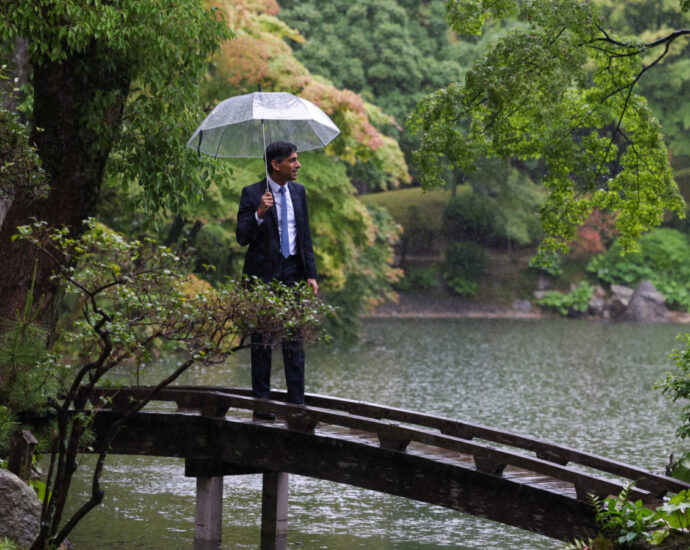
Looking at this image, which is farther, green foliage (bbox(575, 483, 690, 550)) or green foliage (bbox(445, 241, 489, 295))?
green foliage (bbox(445, 241, 489, 295))

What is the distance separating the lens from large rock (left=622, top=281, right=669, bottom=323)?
40594mm

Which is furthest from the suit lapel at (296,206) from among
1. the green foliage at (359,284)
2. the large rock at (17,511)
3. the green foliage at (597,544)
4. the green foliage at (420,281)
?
the green foliage at (420,281)

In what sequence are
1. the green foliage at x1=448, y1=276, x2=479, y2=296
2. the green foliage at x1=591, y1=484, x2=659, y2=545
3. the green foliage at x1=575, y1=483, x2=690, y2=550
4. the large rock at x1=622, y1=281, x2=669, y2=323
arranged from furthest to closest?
the green foliage at x1=448, y1=276, x2=479, y2=296 → the large rock at x1=622, y1=281, x2=669, y2=323 → the green foliage at x1=591, y1=484, x2=659, y2=545 → the green foliage at x1=575, y1=483, x2=690, y2=550

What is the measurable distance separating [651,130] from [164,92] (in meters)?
5.39

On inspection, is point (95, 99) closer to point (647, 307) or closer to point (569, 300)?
point (647, 307)

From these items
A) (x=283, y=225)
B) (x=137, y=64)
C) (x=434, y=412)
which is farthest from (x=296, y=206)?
(x=434, y=412)

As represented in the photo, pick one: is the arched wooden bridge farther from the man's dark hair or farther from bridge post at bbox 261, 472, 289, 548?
Result: the man's dark hair

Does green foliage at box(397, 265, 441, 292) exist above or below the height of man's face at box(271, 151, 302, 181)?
below

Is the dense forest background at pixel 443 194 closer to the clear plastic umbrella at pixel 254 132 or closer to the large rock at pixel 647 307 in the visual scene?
the large rock at pixel 647 307

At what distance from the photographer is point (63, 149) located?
921 cm

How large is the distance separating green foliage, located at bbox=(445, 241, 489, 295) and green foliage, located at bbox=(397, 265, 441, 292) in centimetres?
64

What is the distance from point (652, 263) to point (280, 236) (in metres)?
40.5

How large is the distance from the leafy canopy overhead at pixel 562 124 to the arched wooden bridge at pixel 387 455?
13.8 feet

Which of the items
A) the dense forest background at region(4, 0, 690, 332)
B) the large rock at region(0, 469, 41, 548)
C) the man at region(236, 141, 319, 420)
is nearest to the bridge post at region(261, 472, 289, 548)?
the man at region(236, 141, 319, 420)
